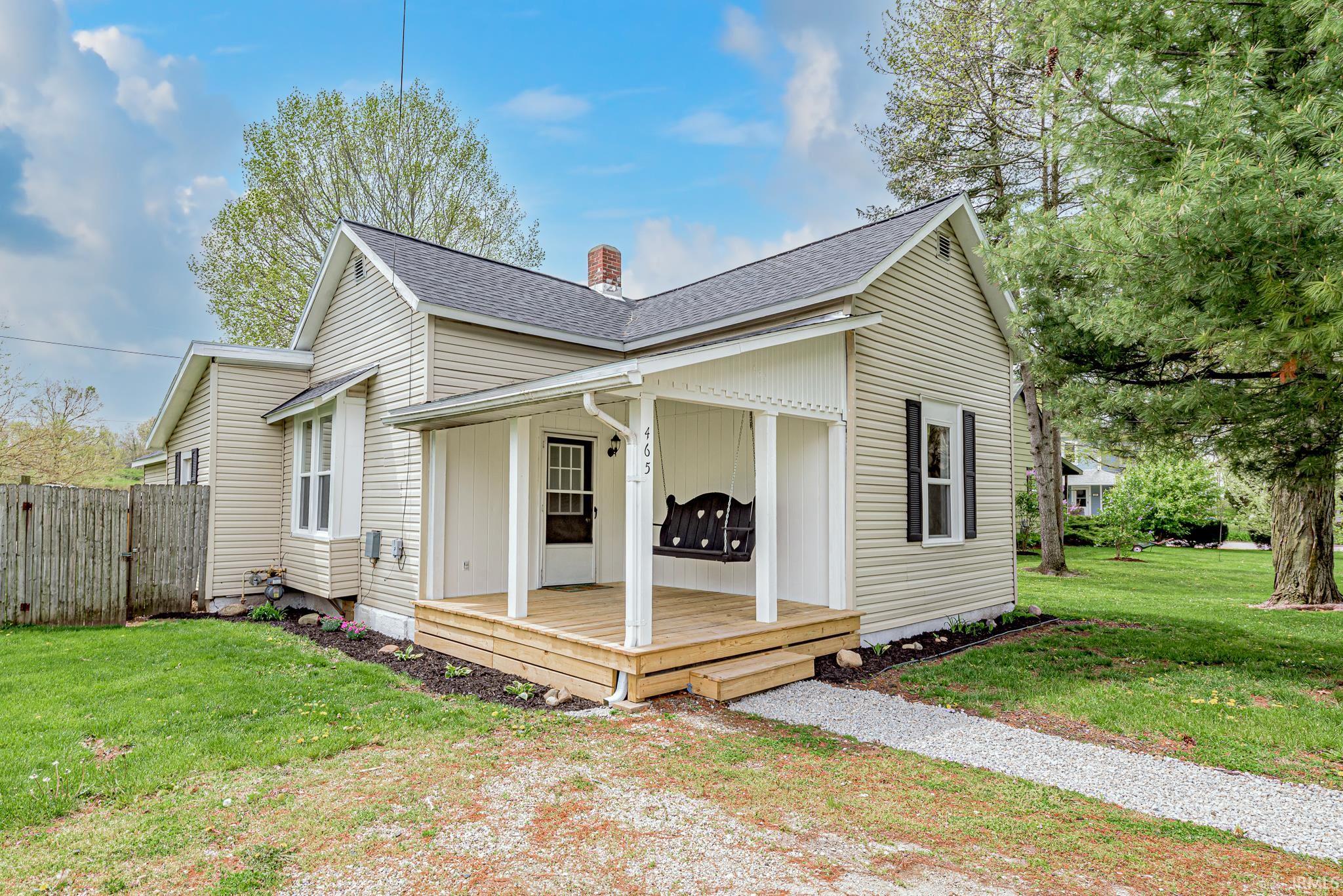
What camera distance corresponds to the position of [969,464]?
28.9ft

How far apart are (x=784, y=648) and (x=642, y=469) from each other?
2.26 meters

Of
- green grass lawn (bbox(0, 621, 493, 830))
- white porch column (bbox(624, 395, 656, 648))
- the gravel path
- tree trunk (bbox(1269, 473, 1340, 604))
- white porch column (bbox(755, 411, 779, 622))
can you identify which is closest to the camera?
the gravel path

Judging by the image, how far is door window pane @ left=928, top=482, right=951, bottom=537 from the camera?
842 centimetres

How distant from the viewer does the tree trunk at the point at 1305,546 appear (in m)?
10.3

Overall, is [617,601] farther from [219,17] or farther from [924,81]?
[924,81]

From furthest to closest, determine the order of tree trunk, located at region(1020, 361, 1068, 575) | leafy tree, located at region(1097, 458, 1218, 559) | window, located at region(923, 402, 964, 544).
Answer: leafy tree, located at region(1097, 458, 1218, 559) < tree trunk, located at region(1020, 361, 1068, 575) < window, located at region(923, 402, 964, 544)

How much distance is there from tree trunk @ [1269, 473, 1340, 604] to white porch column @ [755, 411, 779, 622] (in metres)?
8.64

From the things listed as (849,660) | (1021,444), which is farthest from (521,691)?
(1021,444)

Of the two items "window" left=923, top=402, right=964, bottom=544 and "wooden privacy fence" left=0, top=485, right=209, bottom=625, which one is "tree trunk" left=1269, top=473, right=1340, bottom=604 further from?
"wooden privacy fence" left=0, top=485, right=209, bottom=625

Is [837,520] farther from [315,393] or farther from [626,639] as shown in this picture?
[315,393]

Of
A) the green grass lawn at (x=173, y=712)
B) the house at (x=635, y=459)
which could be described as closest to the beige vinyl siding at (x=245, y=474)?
the house at (x=635, y=459)

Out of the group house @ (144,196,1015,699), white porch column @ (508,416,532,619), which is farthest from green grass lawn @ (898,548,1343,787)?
white porch column @ (508,416,532,619)

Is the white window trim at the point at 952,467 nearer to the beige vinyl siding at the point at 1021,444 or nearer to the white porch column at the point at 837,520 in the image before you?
the white porch column at the point at 837,520

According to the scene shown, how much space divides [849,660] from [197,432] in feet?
33.2
